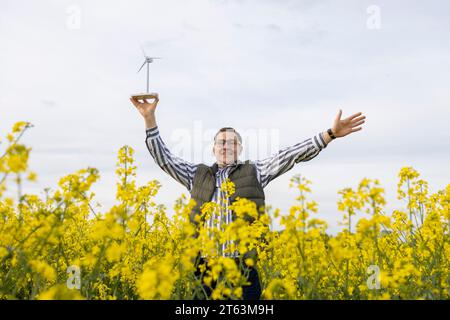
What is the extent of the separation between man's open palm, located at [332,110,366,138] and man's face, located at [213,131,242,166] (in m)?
0.94

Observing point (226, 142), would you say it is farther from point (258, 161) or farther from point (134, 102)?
point (134, 102)

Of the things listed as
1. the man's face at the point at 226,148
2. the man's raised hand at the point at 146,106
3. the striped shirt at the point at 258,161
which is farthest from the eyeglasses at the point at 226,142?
the man's raised hand at the point at 146,106

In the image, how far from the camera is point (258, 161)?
4.75 meters

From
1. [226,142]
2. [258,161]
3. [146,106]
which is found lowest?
[258,161]

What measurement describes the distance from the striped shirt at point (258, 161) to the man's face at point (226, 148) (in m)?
0.07

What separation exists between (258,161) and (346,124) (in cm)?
90

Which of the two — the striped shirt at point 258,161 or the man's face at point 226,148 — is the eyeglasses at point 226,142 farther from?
the striped shirt at point 258,161

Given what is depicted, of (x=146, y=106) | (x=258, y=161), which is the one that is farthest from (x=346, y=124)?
(x=146, y=106)

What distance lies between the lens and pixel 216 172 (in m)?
4.59
